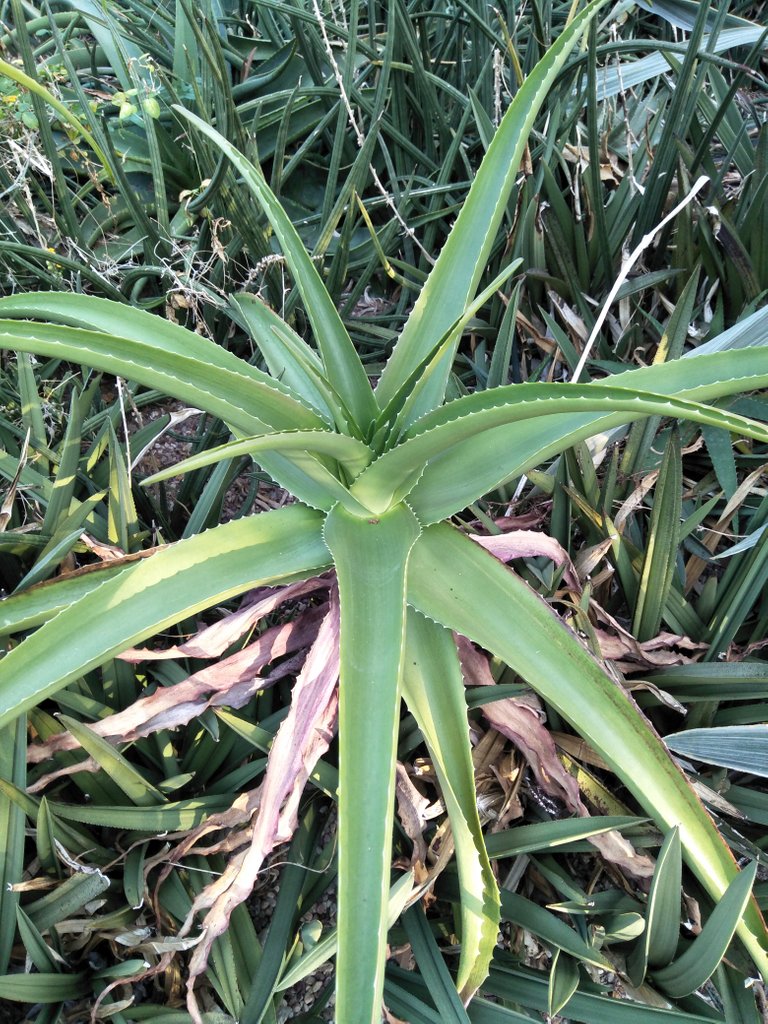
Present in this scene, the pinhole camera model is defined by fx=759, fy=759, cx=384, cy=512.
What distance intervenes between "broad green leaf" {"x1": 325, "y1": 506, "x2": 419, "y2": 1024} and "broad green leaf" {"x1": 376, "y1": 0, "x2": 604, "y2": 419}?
0.57ft

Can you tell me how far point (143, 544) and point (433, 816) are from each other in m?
0.53

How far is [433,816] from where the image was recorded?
32.7 inches

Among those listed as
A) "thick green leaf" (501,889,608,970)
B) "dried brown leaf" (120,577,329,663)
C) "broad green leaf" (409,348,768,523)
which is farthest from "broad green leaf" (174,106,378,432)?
"thick green leaf" (501,889,608,970)

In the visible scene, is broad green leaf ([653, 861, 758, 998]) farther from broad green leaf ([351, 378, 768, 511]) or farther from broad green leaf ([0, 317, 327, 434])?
broad green leaf ([0, 317, 327, 434])

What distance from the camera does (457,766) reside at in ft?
2.34

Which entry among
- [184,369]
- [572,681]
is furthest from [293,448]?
[572,681]

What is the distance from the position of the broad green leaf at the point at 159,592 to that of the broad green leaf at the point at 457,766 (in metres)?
0.14

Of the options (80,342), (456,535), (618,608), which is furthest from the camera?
(618,608)

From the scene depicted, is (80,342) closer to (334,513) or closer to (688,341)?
(334,513)

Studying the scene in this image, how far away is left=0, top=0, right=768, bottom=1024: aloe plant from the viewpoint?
61cm

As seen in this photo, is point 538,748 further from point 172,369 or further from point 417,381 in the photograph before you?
point 172,369

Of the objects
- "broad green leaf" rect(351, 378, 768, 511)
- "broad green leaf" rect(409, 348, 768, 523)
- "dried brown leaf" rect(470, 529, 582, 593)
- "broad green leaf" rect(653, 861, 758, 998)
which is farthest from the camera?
"dried brown leaf" rect(470, 529, 582, 593)

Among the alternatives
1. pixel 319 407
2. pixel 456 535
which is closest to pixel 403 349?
pixel 319 407

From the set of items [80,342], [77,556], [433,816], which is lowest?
[433,816]
